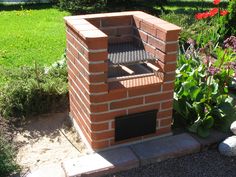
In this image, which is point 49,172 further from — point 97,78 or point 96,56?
point 96,56

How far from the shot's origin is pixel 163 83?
3393 mm

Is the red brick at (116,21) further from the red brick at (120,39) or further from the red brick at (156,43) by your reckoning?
the red brick at (156,43)

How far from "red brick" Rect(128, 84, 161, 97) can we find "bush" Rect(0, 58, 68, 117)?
1123mm

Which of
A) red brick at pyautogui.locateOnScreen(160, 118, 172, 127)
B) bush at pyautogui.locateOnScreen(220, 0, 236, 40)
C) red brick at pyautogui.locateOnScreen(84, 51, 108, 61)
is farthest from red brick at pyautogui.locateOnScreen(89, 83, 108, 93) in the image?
bush at pyautogui.locateOnScreen(220, 0, 236, 40)

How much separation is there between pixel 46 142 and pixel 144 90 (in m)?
1.12

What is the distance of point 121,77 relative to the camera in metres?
3.33

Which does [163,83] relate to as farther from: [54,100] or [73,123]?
[54,100]

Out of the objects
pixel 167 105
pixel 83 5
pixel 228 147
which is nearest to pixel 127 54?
pixel 167 105

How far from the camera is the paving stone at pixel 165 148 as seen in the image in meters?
3.34

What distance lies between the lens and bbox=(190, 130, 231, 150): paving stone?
3.54 meters

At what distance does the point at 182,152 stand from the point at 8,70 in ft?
7.49

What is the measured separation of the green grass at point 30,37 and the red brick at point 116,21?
242 centimetres

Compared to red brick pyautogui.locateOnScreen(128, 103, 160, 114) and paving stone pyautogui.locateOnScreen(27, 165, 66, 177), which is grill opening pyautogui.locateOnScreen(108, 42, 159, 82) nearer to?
red brick pyautogui.locateOnScreen(128, 103, 160, 114)

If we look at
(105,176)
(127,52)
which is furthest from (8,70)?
(105,176)
